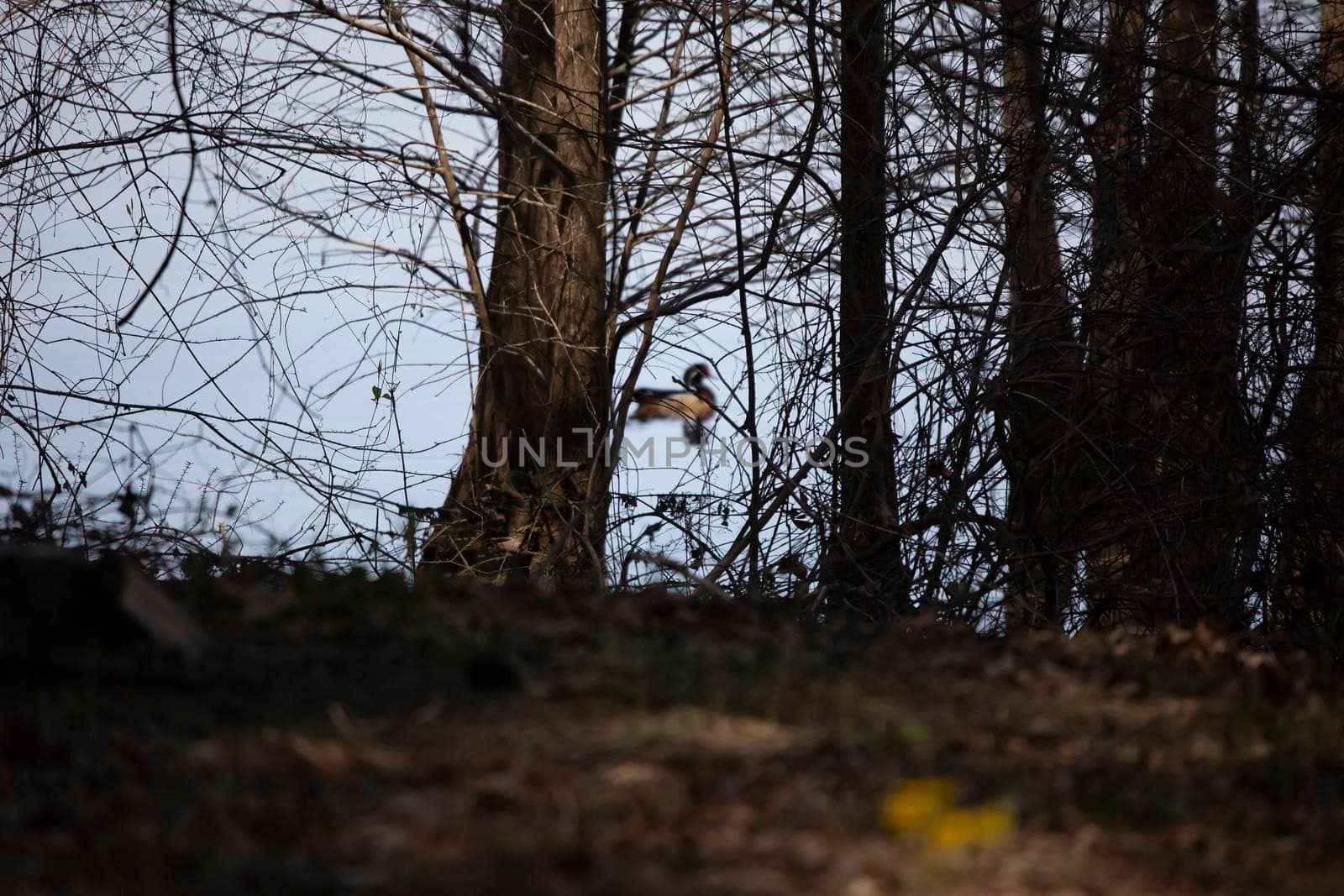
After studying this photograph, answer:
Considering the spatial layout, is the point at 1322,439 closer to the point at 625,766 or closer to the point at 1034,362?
the point at 1034,362

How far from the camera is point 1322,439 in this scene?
5930mm

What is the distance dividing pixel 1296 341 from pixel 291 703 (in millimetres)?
5272

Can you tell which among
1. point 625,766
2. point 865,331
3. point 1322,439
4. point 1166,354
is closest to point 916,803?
point 625,766

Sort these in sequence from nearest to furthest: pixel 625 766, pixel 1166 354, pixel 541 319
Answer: pixel 625 766 → pixel 1166 354 → pixel 541 319

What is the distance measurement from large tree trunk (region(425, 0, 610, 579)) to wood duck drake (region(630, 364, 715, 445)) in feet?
1.85

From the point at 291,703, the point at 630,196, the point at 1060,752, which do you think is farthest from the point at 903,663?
the point at 630,196

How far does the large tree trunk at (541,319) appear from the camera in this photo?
7.56 metres

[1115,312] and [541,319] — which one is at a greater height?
[541,319]

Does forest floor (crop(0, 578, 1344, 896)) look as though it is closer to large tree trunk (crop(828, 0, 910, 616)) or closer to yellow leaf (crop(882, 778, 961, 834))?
yellow leaf (crop(882, 778, 961, 834))

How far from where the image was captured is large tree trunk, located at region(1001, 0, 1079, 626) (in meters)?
5.87

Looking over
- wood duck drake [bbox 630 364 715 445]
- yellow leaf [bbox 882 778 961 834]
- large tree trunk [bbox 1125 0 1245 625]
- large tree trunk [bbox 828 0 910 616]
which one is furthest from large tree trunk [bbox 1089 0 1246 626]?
yellow leaf [bbox 882 778 961 834]

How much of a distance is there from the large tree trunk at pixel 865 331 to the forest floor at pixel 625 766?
250cm

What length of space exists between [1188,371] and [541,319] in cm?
363

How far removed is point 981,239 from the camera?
6.12m
